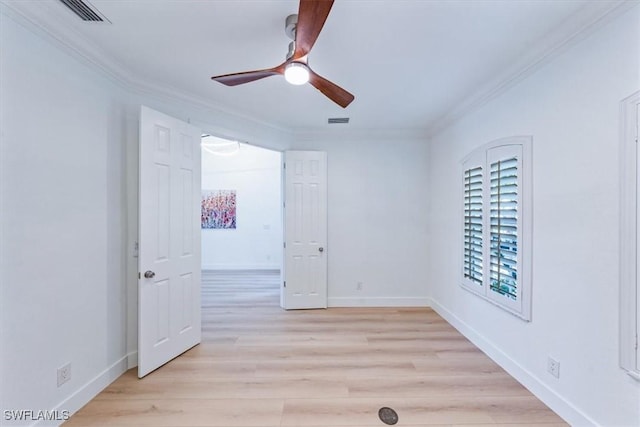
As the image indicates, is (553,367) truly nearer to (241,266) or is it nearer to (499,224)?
(499,224)

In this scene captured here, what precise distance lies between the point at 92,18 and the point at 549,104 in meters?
3.21

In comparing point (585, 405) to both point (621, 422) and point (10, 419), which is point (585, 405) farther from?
point (10, 419)

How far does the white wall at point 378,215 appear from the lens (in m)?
4.39

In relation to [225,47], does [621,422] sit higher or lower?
lower

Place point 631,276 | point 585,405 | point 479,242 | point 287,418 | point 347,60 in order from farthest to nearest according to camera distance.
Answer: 1. point 479,242
2. point 347,60
3. point 287,418
4. point 585,405
5. point 631,276

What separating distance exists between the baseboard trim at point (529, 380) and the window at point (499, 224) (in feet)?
1.48

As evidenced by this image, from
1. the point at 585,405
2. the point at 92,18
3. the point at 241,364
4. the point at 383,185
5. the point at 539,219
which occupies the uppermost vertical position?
the point at 92,18

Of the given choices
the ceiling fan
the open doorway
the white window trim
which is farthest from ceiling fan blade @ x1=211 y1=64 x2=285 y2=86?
the open doorway

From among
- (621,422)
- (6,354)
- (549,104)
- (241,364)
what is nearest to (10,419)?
(6,354)

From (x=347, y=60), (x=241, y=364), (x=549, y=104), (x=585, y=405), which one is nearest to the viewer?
(x=585, y=405)

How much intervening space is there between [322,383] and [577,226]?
7.22ft

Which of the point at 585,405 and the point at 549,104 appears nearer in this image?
the point at 585,405

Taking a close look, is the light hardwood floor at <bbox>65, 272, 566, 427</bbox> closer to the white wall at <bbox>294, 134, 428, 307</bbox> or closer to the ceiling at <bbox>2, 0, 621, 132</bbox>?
the white wall at <bbox>294, 134, 428, 307</bbox>

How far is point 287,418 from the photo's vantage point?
200cm
